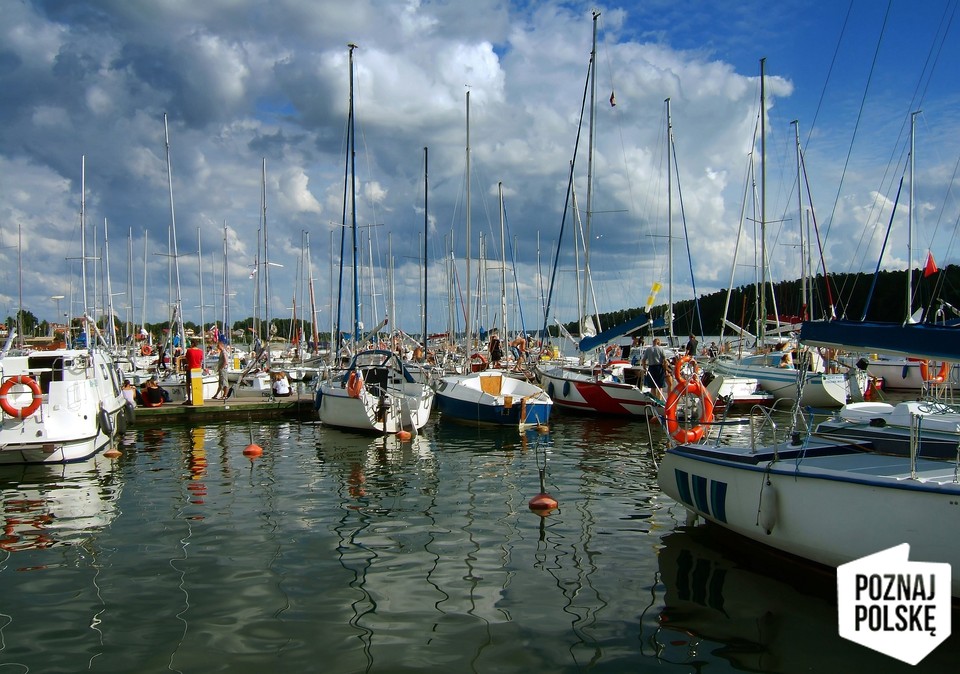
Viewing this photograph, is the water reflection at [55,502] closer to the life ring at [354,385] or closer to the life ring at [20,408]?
the life ring at [20,408]

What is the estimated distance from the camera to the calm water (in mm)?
6719

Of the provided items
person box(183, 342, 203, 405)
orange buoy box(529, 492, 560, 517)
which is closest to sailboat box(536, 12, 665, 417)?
orange buoy box(529, 492, 560, 517)

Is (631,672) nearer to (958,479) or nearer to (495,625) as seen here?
(495,625)

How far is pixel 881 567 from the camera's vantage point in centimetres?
724

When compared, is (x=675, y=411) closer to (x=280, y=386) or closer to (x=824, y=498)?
(x=824, y=498)

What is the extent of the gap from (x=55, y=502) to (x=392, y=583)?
8272mm

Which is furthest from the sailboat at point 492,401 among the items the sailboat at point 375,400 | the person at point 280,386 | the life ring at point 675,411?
the person at point 280,386

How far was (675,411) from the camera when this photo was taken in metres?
14.9

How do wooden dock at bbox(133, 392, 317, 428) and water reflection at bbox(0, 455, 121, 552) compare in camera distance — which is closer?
water reflection at bbox(0, 455, 121, 552)

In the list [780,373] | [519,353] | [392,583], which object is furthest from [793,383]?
[392,583]

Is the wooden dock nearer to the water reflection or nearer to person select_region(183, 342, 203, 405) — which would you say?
person select_region(183, 342, 203, 405)

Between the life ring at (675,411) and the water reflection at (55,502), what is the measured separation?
31.2 feet

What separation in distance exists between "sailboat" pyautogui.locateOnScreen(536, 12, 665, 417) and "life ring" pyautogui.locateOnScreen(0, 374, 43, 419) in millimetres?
16795

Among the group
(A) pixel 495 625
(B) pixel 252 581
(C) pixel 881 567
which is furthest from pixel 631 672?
(B) pixel 252 581
